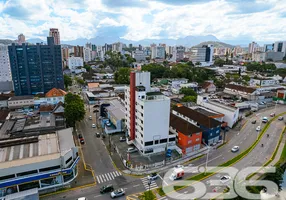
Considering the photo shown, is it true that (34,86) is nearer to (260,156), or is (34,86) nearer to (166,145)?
(166,145)

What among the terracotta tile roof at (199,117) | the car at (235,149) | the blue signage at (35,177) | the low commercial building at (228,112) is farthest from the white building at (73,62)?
the car at (235,149)

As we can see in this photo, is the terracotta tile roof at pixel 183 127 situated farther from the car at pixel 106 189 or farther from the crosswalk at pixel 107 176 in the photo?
the car at pixel 106 189

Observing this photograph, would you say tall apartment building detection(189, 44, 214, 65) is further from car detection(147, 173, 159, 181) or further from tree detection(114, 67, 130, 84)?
car detection(147, 173, 159, 181)

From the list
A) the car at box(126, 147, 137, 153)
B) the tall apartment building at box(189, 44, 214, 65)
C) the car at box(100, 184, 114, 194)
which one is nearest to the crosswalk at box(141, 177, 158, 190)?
the car at box(100, 184, 114, 194)

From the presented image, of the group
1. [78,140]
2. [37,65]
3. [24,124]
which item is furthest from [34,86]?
[78,140]

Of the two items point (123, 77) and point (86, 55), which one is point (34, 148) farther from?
point (86, 55)

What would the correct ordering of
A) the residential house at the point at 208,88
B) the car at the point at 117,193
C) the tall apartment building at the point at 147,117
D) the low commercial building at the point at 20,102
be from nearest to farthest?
the car at the point at 117,193 < the tall apartment building at the point at 147,117 < the low commercial building at the point at 20,102 < the residential house at the point at 208,88
